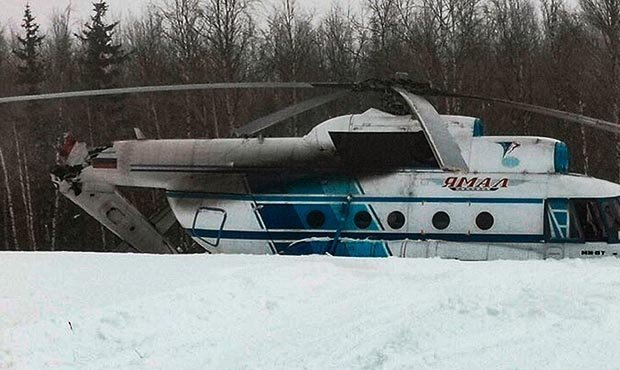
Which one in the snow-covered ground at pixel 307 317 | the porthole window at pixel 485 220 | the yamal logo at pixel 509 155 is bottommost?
the porthole window at pixel 485 220

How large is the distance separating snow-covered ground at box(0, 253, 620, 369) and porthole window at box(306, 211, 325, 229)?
12.3 feet

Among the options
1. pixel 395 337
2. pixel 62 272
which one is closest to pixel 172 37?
pixel 62 272

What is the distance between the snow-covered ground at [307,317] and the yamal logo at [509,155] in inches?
138

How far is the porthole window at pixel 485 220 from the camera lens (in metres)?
9.45

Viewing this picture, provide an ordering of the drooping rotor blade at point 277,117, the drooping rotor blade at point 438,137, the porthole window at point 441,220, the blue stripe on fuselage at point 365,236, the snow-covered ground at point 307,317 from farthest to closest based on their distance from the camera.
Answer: the porthole window at point 441,220, the blue stripe on fuselage at point 365,236, the drooping rotor blade at point 277,117, the drooping rotor blade at point 438,137, the snow-covered ground at point 307,317

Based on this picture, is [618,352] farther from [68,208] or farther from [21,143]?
[21,143]

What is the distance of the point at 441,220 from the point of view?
31.4 ft

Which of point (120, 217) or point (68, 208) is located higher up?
point (120, 217)

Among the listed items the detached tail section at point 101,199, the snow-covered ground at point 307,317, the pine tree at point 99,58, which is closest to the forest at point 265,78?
the pine tree at point 99,58

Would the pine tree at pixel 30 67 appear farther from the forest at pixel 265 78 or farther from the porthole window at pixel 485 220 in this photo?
the porthole window at pixel 485 220

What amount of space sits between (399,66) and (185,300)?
74.5 ft

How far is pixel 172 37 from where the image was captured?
27375 millimetres

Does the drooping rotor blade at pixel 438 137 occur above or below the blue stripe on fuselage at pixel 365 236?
above

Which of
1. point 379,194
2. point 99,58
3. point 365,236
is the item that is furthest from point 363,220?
point 99,58
